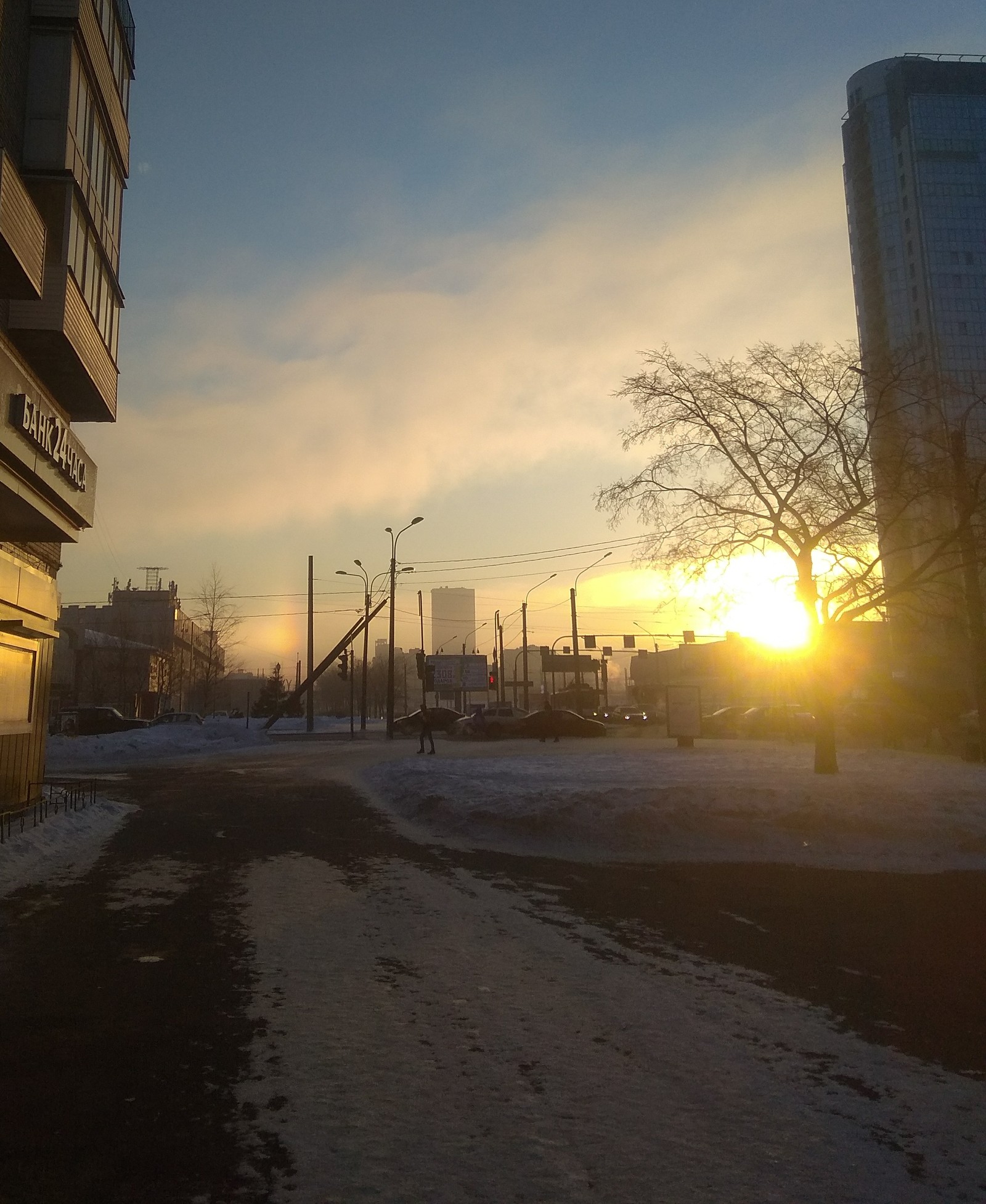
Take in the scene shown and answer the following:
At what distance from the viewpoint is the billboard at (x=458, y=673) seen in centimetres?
7044

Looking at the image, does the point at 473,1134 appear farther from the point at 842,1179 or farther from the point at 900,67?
the point at 900,67

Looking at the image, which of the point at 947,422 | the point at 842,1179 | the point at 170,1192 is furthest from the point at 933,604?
the point at 170,1192

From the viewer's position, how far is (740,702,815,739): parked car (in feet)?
115

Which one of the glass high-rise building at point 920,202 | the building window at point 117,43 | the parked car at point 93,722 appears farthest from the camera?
the glass high-rise building at point 920,202

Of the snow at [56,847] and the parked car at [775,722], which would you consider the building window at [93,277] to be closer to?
the snow at [56,847]

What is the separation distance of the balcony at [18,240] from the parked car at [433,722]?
121 feet

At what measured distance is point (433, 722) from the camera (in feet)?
159

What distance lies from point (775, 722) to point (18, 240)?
3639cm

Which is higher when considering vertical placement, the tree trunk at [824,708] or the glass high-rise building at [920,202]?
the glass high-rise building at [920,202]

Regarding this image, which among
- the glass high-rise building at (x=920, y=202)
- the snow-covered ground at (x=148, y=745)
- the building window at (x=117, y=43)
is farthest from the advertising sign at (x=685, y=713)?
the glass high-rise building at (x=920, y=202)

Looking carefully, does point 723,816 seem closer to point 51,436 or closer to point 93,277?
point 51,436

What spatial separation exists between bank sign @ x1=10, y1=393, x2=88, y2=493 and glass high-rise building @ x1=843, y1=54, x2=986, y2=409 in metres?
118

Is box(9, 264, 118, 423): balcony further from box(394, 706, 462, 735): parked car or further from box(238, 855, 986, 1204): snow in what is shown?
box(394, 706, 462, 735): parked car

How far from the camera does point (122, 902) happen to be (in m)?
7.84
